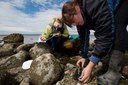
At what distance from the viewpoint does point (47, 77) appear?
281 inches

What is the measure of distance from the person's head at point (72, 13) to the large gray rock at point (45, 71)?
2787 millimetres

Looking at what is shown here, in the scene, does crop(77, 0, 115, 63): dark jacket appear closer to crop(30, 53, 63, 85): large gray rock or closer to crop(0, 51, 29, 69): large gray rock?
crop(30, 53, 63, 85): large gray rock

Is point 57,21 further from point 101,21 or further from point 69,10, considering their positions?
point 101,21

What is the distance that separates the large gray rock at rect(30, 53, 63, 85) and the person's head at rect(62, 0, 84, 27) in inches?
110

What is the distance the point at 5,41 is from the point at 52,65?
819cm

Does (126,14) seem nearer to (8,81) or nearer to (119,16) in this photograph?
(119,16)

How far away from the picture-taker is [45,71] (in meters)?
7.22

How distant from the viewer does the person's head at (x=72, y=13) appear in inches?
176

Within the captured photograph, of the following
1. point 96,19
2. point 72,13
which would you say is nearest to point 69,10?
point 72,13

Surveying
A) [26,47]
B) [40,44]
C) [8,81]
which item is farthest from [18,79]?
[26,47]

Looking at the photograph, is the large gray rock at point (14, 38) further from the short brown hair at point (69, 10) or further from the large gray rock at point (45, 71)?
the short brown hair at point (69, 10)

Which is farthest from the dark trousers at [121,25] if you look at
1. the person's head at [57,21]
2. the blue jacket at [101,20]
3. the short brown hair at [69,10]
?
the person's head at [57,21]

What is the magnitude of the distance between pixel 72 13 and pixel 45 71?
3.05 meters

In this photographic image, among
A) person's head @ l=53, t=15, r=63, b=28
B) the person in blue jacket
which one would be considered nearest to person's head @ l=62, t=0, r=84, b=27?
the person in blue jacket
